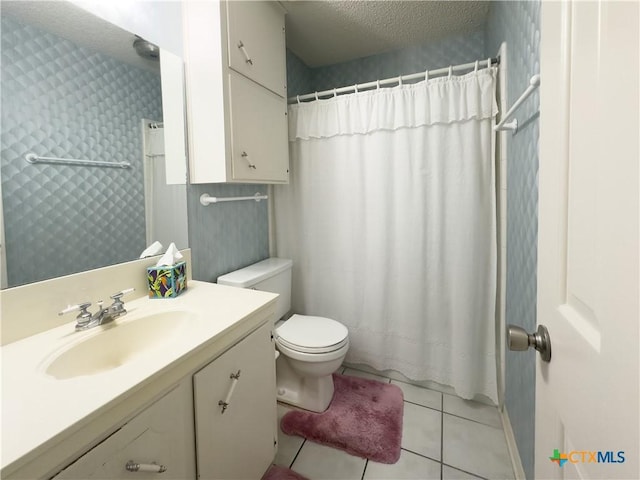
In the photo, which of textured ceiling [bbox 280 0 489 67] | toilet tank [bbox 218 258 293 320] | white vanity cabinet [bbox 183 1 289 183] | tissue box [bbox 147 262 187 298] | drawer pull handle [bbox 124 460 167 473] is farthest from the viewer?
textured ceiling [bbox 280 0 489 67]

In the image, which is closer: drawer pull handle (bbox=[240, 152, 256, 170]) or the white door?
the white door

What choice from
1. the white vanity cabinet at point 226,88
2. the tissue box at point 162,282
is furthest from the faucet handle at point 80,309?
the white vanity cabinet at point 226,88

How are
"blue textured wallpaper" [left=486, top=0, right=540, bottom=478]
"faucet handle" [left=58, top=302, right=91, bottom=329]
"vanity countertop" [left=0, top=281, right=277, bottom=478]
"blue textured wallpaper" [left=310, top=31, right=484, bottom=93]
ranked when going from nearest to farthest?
"vanity countertop" [left=0, top=281, right=277, bottom=478] < "faucet handle" [left=58, top=302, right=91, bottom=329] < "blue textured wallpaper" [left=486, top=0, right=540, bottom=478] < "blue textured wallpaper" [left=310, top=31, right=484, bottom=93]

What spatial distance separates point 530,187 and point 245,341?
120 cm

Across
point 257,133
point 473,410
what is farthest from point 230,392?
point 473,410

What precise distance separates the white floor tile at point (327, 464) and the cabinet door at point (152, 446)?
68 centimetres

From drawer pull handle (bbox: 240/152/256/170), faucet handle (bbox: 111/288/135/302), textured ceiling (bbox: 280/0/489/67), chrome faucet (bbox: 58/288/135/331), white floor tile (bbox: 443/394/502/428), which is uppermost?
textured ceiling (bbox: 280/0/489/67)

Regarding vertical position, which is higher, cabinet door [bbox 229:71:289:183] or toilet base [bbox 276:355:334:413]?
cabinet door [bbox 229:71:289:183]

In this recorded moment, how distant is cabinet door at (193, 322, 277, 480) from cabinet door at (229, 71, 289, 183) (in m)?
0.84

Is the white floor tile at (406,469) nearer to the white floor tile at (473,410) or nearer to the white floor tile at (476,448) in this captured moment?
the white floor tile at (476,448)

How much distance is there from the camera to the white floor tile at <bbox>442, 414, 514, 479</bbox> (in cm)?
133

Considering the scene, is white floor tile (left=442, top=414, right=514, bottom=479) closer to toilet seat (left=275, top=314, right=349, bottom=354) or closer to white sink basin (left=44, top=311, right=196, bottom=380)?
toilet seat (left=275, top=314, right=349, bottom=354)

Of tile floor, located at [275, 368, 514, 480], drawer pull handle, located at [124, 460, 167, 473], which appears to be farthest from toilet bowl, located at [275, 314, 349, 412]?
drawer pull handle, located at [124, 460, 167, 473]

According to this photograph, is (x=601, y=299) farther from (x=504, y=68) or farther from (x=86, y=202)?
(x=504, y=68)
